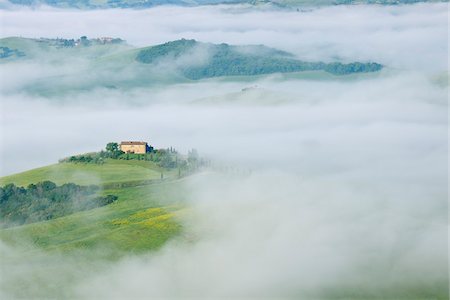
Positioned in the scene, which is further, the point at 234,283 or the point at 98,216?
the point at 98,216

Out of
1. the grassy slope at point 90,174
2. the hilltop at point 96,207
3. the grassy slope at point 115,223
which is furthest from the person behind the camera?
the grassy slope at point 90,174

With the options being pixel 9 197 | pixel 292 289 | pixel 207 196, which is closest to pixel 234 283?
pixel 292 289

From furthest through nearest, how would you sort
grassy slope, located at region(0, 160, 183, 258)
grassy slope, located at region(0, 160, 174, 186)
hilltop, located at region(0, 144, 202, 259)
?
1. grassy slope, located at region(0, 160, 174, 186)
2. hilltop, located at region(0, 144, 202, 259)
3. grassy slope, located at region(0, 160, 183, 258)

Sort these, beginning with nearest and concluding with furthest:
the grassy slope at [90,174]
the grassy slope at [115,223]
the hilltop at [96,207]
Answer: the grassy slope at [115,223] < the hilltop at [96,207] < the grassy slope at [90,174]

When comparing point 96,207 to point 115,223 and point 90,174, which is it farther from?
point 90,174

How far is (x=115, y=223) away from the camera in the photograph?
15025cm

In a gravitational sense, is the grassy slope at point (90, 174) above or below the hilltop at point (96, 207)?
above

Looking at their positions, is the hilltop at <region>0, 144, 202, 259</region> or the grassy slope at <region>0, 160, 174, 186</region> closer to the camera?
the hilltop at <region>0, 144, 202, 259</region>

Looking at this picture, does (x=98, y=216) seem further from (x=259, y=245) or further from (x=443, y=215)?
(x=443, y=215)

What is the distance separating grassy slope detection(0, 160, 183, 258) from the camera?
137 meters

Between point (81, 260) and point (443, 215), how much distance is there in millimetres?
58684

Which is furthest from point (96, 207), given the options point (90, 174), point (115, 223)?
point (90, 174)

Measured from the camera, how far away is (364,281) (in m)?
122

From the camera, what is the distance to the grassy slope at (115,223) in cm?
13712
